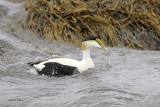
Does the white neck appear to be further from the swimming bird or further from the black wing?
the black wing

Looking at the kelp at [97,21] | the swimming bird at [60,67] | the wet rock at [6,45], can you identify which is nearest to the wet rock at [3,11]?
the kelp at [97,21]

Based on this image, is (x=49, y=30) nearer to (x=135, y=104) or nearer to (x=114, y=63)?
(x=114, y=63)

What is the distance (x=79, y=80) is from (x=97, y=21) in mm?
3914

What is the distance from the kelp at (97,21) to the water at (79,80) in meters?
0.65

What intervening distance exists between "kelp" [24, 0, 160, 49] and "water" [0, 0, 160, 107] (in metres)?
0.65

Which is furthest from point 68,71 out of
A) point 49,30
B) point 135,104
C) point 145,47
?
point 145,47

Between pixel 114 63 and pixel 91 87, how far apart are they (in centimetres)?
228

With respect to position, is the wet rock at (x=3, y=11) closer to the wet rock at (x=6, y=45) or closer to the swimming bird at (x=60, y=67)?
the wet rock at (x=6, y=45)

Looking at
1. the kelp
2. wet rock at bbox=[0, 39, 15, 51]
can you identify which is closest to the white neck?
wet rock at bbox=[0, 39, 15, 51]

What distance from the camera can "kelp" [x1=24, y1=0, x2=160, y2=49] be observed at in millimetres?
9438

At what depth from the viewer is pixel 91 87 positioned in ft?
17.4

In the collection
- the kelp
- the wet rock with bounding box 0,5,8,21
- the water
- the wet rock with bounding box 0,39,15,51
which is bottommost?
the water

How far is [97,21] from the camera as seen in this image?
9.70 meters

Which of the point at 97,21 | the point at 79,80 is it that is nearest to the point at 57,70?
the point at 79,80
